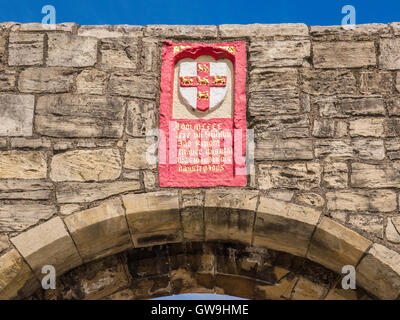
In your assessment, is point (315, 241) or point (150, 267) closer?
point (315, 241)

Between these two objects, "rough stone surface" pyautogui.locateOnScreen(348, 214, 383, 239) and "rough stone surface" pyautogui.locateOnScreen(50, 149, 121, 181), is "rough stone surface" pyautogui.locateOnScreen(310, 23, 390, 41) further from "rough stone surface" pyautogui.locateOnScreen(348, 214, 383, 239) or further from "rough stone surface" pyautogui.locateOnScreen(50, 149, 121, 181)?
"rough stone surface" pyautogui.locateOnScreen(50, 149, 121, 181)

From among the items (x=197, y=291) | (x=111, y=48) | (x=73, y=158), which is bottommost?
(x=197, y=291)

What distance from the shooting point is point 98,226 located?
12.3 feet

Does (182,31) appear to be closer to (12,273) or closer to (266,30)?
(266,30)

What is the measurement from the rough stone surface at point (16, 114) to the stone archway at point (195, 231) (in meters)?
0.67

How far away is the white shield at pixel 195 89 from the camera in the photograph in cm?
399

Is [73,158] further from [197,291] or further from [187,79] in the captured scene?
[197,291]

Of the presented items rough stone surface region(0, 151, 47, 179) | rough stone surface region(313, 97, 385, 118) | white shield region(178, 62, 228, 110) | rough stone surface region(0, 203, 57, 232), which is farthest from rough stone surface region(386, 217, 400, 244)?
rough stone surface region(0, 151, 47, 179)

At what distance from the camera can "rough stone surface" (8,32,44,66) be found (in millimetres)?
4133

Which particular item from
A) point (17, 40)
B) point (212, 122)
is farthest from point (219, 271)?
point (17, 40)

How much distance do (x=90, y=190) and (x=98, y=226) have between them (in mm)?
239

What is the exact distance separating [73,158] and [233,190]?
1.05 metres

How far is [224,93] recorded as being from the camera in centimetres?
402

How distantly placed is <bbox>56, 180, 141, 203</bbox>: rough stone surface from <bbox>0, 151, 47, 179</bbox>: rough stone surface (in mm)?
182
